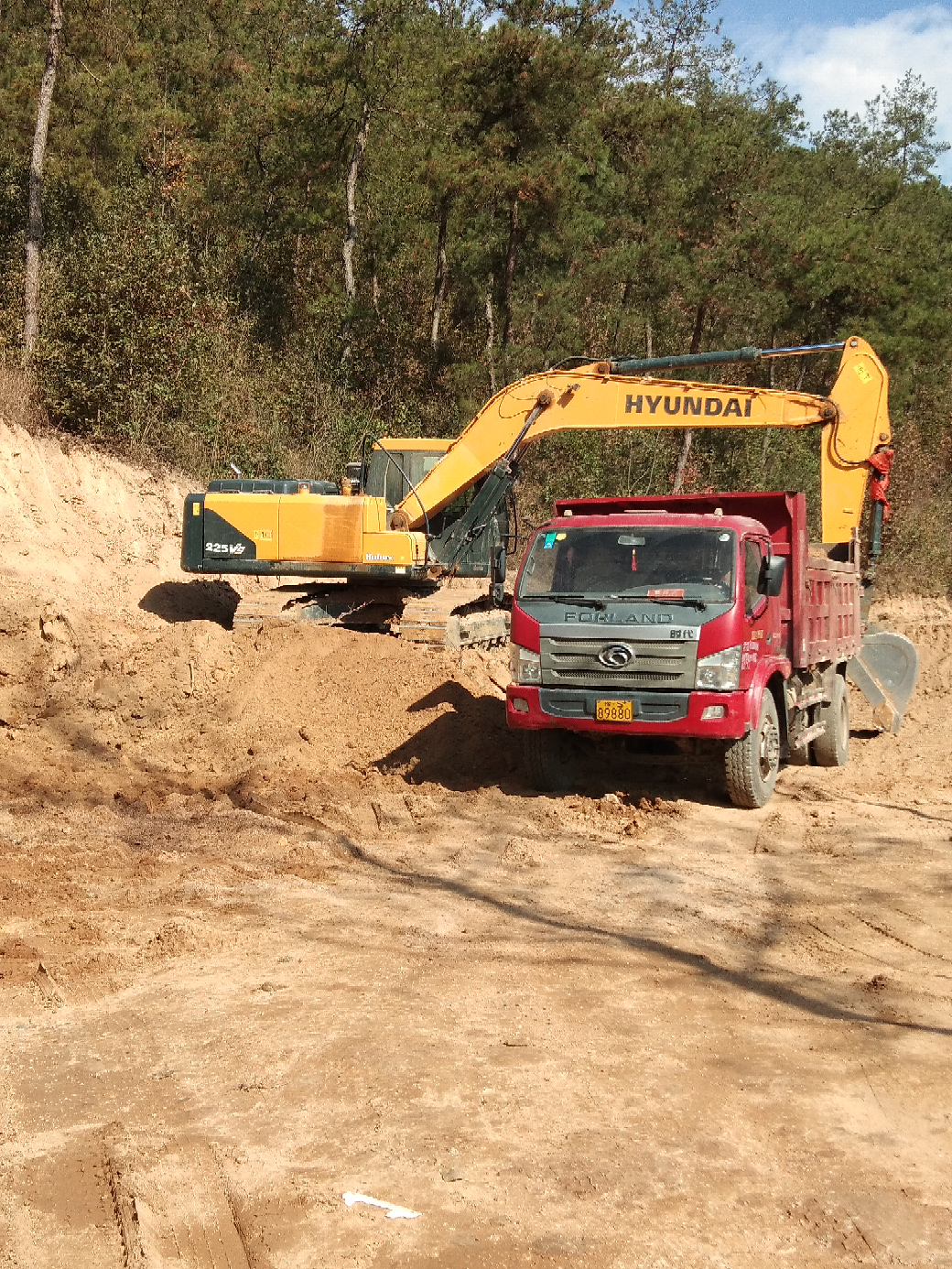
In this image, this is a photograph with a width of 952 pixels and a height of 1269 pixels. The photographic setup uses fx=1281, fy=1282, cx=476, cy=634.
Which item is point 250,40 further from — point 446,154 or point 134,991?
point 134,991

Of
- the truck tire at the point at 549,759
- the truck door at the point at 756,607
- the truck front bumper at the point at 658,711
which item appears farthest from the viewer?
the truck tire at the point at 549,759

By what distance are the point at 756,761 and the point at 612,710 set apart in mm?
1310

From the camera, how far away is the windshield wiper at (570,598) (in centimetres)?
1015

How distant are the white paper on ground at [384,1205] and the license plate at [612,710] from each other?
5.89 meters

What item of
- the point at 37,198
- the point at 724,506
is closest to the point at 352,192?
the point at 37,198

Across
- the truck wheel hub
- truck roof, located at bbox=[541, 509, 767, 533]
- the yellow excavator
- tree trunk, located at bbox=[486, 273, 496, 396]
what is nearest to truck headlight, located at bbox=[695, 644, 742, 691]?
the truck wheel hub

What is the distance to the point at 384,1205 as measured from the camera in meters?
4.19

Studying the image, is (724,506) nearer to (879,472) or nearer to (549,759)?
(879,472)

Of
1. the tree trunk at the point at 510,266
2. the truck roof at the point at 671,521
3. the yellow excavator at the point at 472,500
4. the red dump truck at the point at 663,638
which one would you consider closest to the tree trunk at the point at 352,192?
the tree trunk at the point at 510,266

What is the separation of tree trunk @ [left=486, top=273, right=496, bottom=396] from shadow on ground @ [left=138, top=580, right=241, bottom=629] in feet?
42.5

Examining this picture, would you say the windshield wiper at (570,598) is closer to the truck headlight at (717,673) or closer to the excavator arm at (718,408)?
the truck headlight at (717,673)

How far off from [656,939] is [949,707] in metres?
11.4

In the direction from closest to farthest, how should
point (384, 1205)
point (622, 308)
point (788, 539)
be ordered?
point (384, 1205)
point (788, 539)
point (622, 308)

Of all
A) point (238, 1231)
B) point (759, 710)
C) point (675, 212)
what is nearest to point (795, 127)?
point (675, 212)
